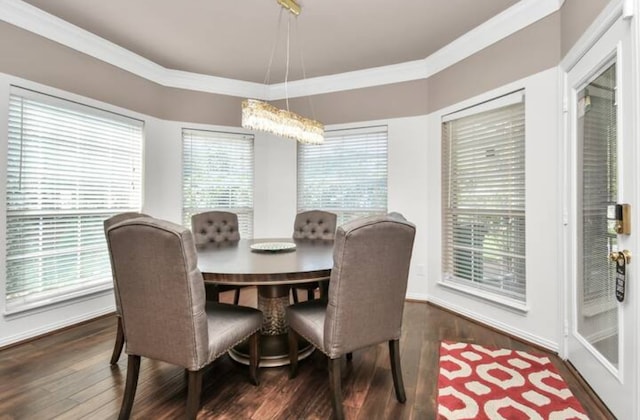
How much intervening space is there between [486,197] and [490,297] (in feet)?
3.01

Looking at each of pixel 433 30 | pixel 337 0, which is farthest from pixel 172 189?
pixel 433 30

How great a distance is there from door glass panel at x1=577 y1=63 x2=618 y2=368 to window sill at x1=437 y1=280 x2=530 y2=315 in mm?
502

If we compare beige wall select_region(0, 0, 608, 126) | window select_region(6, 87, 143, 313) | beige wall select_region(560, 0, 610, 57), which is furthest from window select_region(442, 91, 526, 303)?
window select_region(6, 87, 143, 313)

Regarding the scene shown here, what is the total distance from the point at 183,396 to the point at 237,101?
3433mm

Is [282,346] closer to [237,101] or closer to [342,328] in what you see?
[342,328]

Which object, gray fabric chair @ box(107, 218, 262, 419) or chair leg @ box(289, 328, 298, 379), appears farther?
chair leg @ box(289, 328, 298, 379)

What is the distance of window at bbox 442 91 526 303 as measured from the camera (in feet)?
8.75

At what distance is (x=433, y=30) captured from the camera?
2.90 meters

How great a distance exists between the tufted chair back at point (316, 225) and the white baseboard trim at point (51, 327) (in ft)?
6.79

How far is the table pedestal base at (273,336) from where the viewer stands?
2164 millimetres

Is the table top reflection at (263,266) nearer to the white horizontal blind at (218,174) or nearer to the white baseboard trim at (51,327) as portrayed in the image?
the white baseboard trim at (51,327)

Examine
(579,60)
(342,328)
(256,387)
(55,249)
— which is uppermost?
(579,60)

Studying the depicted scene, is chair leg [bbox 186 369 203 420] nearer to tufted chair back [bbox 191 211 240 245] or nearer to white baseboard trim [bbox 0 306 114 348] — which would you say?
tufted chair back [bbox 191 211 240 245]

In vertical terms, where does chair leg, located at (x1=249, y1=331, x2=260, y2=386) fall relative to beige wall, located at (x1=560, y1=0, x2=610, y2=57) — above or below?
below
